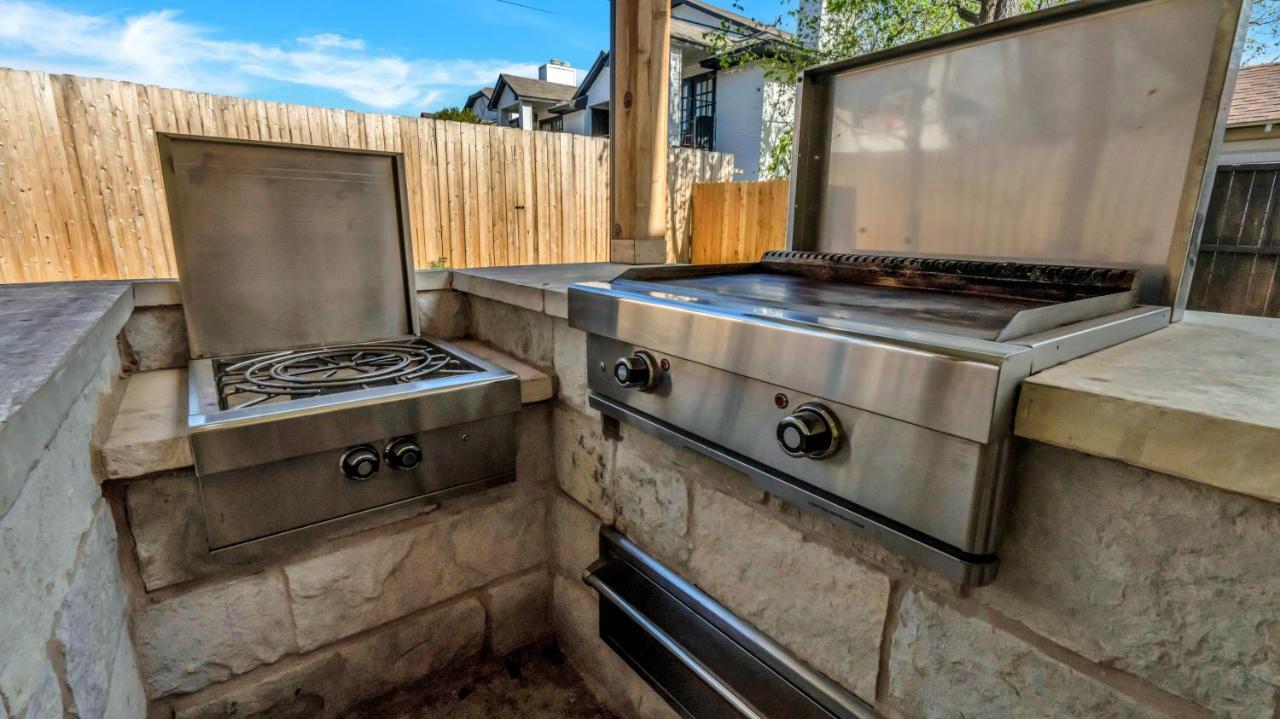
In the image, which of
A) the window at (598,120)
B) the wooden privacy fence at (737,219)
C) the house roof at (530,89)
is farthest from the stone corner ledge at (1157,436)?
the house roof at (530,89)

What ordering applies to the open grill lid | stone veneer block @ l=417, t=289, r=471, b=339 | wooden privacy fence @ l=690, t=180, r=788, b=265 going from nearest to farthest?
the open grill lid → stone veneer block @ l=417, t=289, r=471, b=339 → wooden privacy fence @ l=690, t=180, r=788, b=265

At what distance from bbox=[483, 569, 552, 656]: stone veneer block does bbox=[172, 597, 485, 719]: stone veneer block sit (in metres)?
0.04

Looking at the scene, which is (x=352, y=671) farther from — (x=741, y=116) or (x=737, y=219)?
(x=741, y=116)

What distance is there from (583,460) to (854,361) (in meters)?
0.95

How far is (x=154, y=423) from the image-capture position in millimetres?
1173

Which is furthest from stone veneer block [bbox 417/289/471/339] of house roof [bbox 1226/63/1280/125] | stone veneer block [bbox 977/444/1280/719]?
house roof [bbox 1226/63/1280/125]

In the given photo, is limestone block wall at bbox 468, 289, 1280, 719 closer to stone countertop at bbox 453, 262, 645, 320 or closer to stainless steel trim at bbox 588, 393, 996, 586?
stainless steel trim at bbox 588, 393, 996, 586

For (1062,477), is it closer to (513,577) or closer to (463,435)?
(463,435)

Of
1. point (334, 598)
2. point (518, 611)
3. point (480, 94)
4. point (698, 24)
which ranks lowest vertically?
point (518, 611)

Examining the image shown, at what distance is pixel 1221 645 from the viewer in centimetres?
53

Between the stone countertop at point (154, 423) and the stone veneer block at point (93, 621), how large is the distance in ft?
0.30

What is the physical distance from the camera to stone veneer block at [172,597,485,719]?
129 centimetres

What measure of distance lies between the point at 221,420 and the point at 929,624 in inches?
Result: 50.7

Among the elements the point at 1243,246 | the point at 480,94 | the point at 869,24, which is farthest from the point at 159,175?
the point at 480,94
